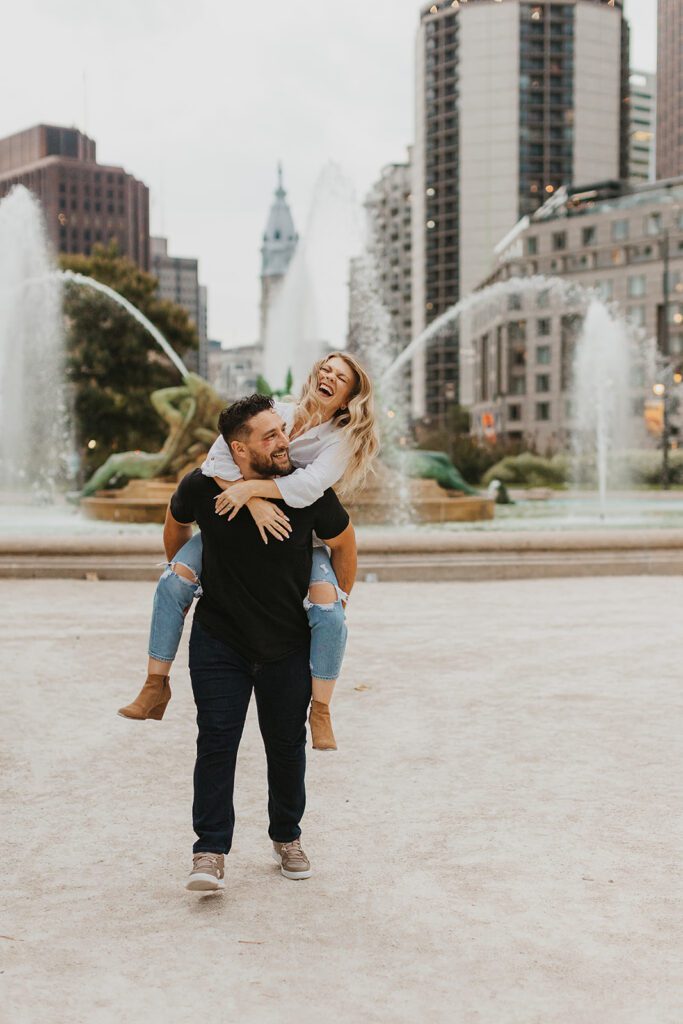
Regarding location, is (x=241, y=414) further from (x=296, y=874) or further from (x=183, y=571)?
(x=296, y=874)

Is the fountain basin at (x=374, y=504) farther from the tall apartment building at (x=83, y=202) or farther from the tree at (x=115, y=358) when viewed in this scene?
the tall apartment building at (x=83, y=202)

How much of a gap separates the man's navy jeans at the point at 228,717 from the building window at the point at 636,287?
81.7 meters

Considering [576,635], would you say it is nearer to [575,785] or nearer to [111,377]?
[575,785]

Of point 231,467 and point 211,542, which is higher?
point 231,467

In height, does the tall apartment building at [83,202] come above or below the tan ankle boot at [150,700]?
above

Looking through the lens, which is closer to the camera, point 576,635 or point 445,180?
point 576,635

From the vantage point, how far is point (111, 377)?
149ft

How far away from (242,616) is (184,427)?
55.0 ft

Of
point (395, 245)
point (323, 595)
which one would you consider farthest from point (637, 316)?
point (323, 595)

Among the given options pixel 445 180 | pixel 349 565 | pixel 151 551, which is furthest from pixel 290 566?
pixel 445 180

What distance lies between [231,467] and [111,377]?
43.2 m

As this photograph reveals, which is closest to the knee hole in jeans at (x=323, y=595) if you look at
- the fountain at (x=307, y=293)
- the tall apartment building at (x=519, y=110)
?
the fountain at (x=307, y=293)

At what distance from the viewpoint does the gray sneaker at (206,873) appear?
3510mm

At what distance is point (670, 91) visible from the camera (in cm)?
18288
